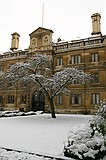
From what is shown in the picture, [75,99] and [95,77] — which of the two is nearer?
[95,77]

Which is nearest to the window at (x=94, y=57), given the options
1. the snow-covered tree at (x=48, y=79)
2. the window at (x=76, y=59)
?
the window at (x=76, y=59)

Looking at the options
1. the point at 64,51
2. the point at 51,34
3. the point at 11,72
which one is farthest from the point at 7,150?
the point at 51,34

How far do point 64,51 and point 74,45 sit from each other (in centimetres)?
196

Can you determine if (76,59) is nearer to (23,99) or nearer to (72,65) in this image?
(72,65)

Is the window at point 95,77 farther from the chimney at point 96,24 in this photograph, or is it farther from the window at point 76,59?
the chimney at point 96,24

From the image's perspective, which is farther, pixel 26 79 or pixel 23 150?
pixel 26 79

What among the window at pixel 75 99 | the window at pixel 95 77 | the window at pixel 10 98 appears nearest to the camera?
the window at pixel 95 77

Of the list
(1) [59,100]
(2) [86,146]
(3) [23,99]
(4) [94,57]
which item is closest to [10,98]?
(3) [23,99]

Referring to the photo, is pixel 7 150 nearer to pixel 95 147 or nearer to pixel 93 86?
pixel 95 147

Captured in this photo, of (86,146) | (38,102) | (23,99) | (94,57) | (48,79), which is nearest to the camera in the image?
(86,146)

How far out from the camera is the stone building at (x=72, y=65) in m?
32.8

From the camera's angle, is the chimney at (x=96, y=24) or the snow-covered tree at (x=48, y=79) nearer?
the snow-covered tree at (x=48, y=79)

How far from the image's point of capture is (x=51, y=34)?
37.6m

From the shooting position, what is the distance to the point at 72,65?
3506 cm
